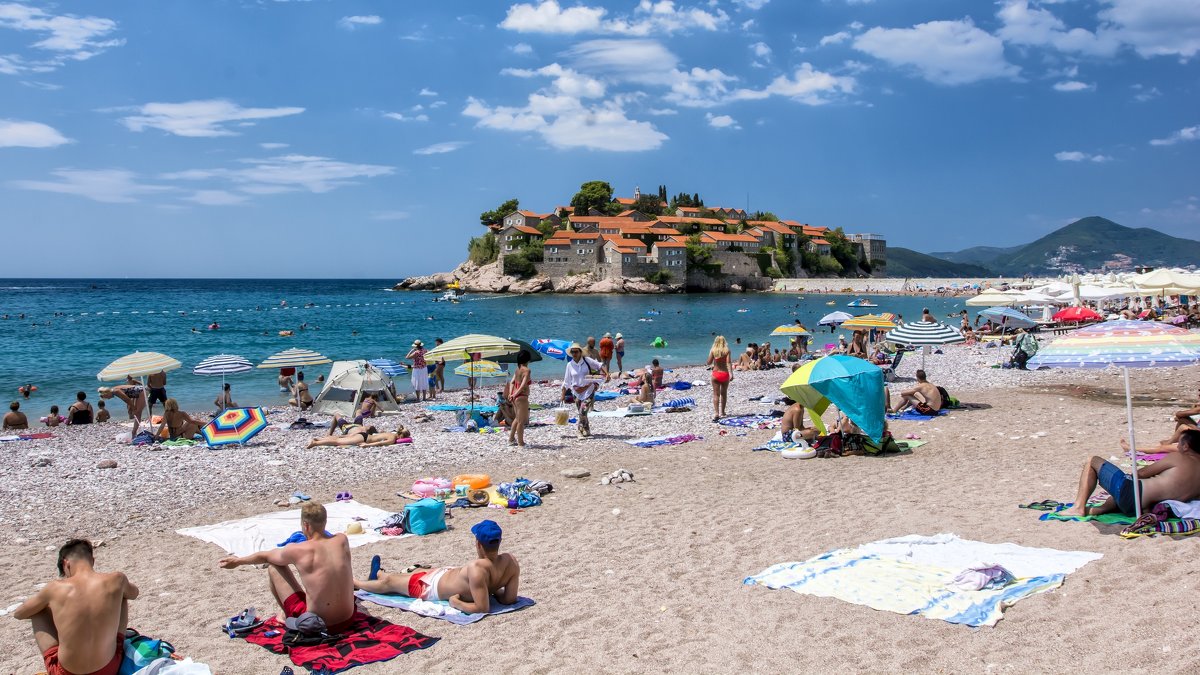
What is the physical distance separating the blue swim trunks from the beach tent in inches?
523

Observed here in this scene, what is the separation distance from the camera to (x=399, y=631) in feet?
18.4

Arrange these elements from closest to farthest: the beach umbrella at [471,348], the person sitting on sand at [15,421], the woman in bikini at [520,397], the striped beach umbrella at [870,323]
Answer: the woman in bikini at [520,397]
the beach umbrella at [471,348]
the person sitting on sand at [15,421]
the striped beach umbrella at [870,323]

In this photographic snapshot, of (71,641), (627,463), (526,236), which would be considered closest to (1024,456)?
(627,463)

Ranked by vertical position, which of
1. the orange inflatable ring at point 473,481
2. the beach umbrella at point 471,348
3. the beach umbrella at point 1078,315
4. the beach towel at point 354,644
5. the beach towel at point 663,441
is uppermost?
the beach umbrella at point 1078,315

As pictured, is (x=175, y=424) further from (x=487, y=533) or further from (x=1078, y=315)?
(x=1078, y=315)

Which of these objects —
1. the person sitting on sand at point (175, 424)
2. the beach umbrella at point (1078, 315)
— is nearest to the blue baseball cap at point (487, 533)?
the person sitting on sand at point (175, 424)

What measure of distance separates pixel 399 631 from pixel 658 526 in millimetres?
3392

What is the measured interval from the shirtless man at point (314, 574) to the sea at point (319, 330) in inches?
679

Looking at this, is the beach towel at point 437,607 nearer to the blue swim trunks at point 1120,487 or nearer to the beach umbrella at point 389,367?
the blue swim trunks at point 1120,487

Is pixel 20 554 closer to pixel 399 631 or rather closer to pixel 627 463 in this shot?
pixel 399 631

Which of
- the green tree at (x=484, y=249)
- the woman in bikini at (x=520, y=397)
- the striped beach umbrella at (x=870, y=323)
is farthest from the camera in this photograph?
the green tree at (x=484, y=249)

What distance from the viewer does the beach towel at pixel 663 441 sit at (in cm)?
1335

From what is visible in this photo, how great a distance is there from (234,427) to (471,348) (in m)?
4.68

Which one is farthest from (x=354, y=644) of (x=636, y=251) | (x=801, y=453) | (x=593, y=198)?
(x=593, y=198)
